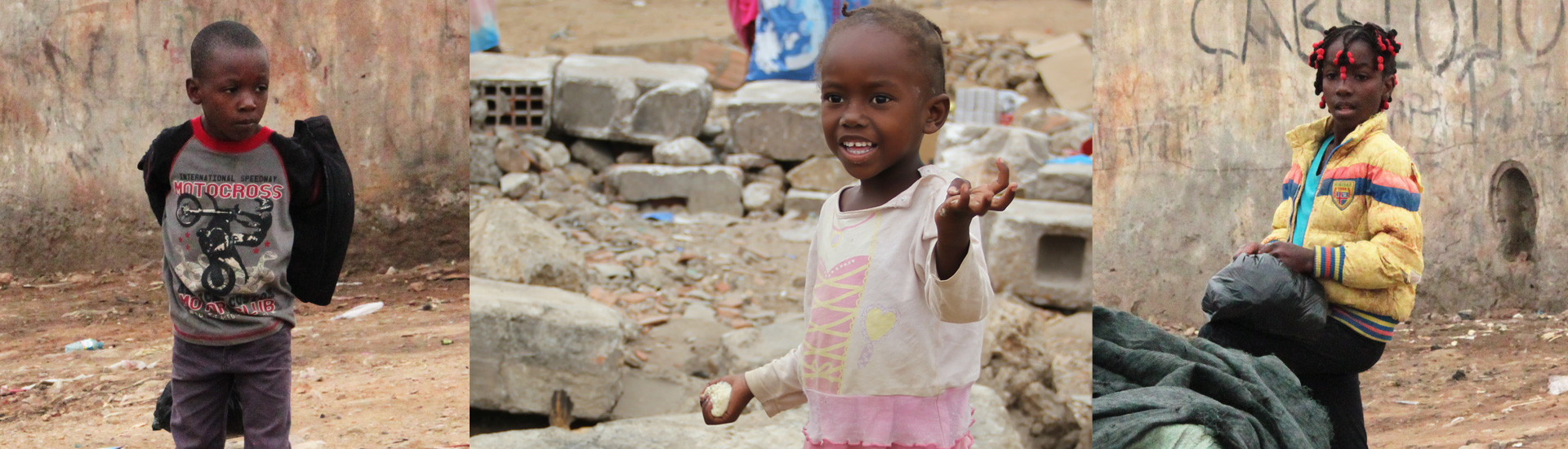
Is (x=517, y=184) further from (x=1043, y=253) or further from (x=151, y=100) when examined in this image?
(x=151, y=100)

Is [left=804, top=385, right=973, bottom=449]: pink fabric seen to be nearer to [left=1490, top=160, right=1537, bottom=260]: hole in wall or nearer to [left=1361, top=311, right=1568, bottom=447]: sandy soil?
[left=1361, top=311, right=1568, bottom=447]: sandy soil

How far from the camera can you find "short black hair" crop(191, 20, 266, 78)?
7.73 feet

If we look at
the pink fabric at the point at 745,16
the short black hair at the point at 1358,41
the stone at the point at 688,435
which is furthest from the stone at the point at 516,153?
the short black hair at the point at 1358,41

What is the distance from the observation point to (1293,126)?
100 inches

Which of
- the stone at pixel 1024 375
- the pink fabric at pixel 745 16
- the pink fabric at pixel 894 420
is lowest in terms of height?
the stone at pixel 1024 375

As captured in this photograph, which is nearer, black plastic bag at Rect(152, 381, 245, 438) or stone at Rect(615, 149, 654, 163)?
black plastic bag at Rect(152, 381, 245, 438)

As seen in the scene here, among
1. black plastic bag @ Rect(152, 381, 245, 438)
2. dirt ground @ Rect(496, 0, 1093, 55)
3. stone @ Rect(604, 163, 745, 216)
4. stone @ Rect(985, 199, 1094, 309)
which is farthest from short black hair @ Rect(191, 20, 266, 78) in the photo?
dirt ground @ Rect(496, 0, 1093, 55)

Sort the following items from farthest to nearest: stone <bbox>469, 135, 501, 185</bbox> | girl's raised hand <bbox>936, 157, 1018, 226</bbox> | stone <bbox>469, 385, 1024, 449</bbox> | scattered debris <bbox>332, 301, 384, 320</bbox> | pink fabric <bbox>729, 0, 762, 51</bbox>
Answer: pink fabric <bbox>729, 0, 762, 51</bbox>
stone <bbox>469, 135, 501, 185</bbox>
stone <bbox>469, 385, 1024, 449</bbox>
scattered debris <bbox>332, 301, 384, 320</bbox>
girl's raised hand <bbox>936, 157, 1018, 226</bbox>

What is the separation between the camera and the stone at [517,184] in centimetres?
826

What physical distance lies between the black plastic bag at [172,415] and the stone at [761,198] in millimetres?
5999

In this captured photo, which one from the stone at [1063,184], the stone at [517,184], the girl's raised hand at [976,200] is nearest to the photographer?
the girl's raised hand at [976,200]

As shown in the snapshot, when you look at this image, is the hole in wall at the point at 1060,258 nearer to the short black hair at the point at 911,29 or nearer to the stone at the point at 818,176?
the stone at the point at 818,176

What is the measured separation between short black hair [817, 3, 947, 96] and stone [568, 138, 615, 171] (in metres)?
7.18

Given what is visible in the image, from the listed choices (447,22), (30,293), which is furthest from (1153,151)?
(30,293)
